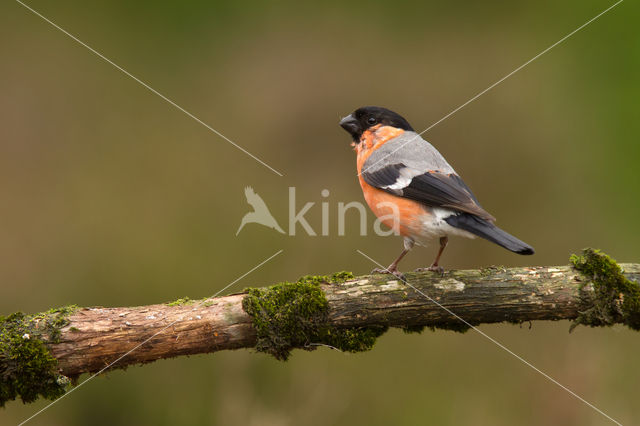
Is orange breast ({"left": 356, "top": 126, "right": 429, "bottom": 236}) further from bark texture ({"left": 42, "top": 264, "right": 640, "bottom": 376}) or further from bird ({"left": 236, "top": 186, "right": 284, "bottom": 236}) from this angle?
bird ({"left": 236, "top": 186, "right": 284, "bottom": 236})

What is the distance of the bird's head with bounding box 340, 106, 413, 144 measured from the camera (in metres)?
4.83

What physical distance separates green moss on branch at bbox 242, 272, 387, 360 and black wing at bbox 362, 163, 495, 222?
0.92 metres

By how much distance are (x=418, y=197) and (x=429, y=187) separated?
0.32ft

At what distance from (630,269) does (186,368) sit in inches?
133

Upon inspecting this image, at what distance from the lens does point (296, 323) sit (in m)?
3.33

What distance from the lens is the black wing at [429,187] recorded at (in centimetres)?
370

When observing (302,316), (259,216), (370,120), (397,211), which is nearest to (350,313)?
(302,316)

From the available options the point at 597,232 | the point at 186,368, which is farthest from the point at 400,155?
the point at 597,232

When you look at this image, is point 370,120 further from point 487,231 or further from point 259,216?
point 259,216

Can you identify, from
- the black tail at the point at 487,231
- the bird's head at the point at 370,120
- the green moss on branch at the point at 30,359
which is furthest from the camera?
the bird's head at the point at 370,120

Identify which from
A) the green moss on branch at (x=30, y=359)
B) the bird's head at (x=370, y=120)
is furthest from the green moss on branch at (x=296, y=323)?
the bird's head at (x=370, y=120)

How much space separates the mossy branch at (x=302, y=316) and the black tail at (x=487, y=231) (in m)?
0.20

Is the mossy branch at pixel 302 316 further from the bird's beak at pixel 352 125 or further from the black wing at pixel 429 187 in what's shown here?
the bird's beak at pixel 352 125

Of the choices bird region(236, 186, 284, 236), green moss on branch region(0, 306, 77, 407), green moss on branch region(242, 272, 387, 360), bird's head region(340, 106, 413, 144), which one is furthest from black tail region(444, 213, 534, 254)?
bird region(236, 186, 284, 236)
